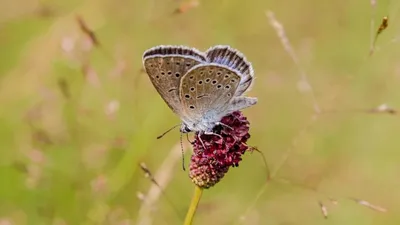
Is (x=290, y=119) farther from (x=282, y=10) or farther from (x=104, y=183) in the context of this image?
(x=104, y=183)

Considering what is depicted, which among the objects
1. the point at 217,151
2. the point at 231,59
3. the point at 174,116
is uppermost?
the point at 174,116

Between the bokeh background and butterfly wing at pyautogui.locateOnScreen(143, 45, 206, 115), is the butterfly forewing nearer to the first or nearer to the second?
butterfly wing at pyautogui.locateOnScreen(143, 45, 206, 115)

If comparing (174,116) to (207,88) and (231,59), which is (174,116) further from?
(231,59)

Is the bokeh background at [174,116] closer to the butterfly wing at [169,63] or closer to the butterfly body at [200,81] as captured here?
the butterfly body at [200,81]

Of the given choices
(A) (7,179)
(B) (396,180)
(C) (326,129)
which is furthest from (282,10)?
(A) (7,179)

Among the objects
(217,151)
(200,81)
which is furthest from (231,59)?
(217,151)

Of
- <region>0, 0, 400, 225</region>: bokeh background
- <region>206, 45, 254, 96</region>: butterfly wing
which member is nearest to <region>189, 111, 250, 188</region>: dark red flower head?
<region>206, 45, 254, 96</region>: butterfly wing
